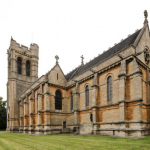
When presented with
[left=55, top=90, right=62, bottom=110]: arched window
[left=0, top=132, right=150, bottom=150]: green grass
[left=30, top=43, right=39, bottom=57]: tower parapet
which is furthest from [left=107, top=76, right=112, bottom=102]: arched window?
[left=30, top=43, right=39, bottom=57]: tower parapet

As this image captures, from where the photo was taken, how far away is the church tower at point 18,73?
125 feet

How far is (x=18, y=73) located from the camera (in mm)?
41156

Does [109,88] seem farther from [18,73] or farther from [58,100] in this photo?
[18,73]

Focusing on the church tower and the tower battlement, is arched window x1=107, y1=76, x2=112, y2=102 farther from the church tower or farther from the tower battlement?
the tower battlement

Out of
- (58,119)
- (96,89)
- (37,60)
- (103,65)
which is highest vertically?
(37,60)

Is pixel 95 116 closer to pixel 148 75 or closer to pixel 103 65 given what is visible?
pixel 103 65

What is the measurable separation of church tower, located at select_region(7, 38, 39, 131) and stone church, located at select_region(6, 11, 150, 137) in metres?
5.26

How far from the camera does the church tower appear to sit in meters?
38.0

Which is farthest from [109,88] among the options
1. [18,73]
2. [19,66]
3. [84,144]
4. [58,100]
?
[19,66]

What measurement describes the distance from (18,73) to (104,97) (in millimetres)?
30090

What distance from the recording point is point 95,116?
19.5m

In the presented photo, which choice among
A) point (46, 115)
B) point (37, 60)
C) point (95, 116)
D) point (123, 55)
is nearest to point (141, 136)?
point (95, 116)

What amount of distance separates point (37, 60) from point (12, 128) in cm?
2093

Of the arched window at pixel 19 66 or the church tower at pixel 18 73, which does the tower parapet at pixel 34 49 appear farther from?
the arched window at pixel 19 66
